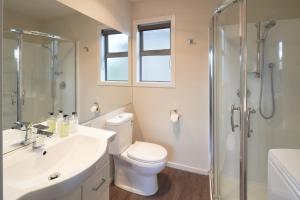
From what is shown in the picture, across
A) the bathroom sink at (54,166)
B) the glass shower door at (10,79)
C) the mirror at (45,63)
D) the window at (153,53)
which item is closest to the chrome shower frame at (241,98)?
the window at (153,53)

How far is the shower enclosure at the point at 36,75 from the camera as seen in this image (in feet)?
3.69

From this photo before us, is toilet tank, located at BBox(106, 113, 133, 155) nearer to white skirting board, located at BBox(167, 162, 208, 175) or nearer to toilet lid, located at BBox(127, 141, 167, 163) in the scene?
toilet lid, located at BBox(127, 141, 167, 163)

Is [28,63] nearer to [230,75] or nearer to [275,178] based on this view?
[275,178]

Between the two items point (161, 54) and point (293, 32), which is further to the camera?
point (161, 54)

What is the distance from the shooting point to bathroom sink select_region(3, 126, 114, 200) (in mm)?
811

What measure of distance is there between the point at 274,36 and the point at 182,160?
1.82 metres

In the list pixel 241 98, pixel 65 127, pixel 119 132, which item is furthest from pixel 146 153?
pixel 241 98

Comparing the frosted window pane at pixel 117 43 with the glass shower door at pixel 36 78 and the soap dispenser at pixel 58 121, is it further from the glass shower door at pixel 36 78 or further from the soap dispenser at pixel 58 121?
the soap dispenser at pixel 58 121

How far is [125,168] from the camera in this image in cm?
218

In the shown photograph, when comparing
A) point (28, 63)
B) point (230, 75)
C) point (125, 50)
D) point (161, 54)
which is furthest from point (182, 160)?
point (28, 63)

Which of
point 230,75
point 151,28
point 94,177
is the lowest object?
point 94,177

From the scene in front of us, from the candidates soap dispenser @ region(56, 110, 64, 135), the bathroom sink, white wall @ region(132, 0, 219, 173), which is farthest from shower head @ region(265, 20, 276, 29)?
soap dispenser @ region(56, 110, 64, 135)

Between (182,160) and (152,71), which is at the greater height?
(152,71)

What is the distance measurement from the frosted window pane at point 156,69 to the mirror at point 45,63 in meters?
0.89
